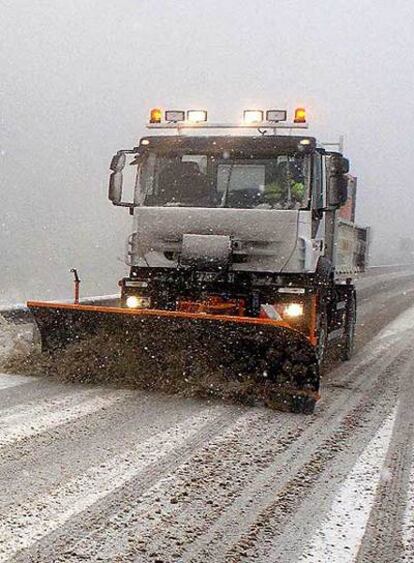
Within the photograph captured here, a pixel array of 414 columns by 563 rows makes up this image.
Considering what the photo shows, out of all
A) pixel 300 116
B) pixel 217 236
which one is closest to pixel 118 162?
pixel 217 236

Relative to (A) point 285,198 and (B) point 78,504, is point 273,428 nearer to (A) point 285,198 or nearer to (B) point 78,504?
(B) point 78,504

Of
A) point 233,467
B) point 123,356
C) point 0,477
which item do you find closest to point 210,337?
point 123,356

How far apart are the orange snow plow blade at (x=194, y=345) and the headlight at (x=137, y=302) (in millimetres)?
848

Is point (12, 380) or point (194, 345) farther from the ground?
point (194, 345)

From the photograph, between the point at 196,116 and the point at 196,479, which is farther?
the point at 196,116

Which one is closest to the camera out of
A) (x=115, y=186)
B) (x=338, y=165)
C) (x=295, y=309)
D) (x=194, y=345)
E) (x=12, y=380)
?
(x=194, y=345)

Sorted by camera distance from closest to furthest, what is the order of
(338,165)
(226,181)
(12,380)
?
(12,380) → (338,165) → (226,181)

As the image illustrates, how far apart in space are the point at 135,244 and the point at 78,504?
439 cm

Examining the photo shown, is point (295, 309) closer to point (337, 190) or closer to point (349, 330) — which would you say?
point (337, 190)

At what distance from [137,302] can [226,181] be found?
5.31 ft

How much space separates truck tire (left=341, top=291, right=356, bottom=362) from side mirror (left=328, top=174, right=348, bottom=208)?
114 inches

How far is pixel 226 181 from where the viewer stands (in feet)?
24.7

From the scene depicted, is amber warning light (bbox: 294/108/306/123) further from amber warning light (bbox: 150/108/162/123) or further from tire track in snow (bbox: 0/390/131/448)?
tire track in snow (bbox: 0/390/131/448)

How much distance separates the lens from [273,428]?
545 cm
